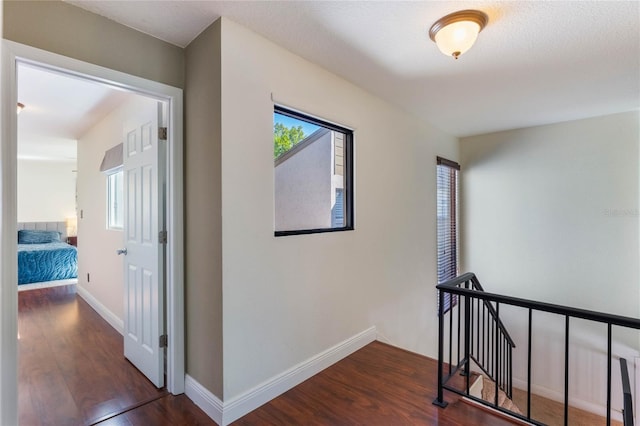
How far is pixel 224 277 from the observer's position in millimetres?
1876

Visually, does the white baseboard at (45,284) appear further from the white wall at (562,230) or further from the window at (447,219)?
the white wall at (562,230)

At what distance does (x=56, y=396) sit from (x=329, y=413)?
1.88 meters

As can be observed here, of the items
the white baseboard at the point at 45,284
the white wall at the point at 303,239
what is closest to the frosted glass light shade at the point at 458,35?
the white wall at the point at 303,239

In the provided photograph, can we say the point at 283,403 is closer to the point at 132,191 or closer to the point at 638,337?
the point at 132,191

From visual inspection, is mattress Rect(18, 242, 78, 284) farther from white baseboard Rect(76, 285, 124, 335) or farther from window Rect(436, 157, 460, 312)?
window Rect(436, 157, 460, 312)

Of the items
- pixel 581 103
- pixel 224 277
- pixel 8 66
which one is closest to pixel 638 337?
pixel 581 103

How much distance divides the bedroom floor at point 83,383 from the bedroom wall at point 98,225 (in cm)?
40

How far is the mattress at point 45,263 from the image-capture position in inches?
205

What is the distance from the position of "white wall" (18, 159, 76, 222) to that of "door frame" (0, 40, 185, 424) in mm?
6911

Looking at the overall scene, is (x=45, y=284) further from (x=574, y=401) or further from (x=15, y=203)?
(x=574, y=401)

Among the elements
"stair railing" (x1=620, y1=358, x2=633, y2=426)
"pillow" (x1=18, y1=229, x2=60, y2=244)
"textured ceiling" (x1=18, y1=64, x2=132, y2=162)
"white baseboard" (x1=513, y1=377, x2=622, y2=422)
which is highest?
"textured ceiling" (x1=18, y1=64, x2=132, y2=162)

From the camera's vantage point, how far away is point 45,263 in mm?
5375

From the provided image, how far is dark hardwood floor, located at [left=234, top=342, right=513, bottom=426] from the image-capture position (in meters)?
1.90

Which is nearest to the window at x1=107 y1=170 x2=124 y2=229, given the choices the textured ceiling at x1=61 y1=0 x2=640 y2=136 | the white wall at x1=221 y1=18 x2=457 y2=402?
the textured ceiling at x1=61 y1=0 x2=640 y2=136
